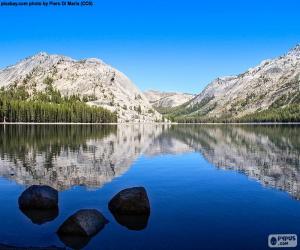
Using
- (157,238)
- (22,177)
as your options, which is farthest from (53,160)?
(157,238)

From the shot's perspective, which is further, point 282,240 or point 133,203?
point 133,203

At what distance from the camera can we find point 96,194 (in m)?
43.8

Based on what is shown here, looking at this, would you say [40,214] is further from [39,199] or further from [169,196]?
[169,196]

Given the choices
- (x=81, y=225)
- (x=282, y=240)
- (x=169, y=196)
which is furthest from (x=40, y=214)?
(x=282, y=240)

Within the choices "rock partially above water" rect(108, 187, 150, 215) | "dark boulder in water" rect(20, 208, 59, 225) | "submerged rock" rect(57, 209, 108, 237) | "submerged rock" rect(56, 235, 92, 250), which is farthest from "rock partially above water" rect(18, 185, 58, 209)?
"submerged rock" rect(56, 235, 92, 250)

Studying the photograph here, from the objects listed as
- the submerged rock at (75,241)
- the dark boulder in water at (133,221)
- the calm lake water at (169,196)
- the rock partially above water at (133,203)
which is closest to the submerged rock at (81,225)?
the submerged rock at (75,241)

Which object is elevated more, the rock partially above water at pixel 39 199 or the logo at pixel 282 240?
the rock partially above water at pixel 39 199

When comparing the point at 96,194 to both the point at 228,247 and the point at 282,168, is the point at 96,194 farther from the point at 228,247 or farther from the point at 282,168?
the point at 282,168

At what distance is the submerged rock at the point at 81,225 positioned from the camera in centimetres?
2898

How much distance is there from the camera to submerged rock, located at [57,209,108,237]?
29.0m

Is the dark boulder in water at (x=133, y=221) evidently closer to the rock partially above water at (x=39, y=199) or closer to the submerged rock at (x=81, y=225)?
the submerged rock at (x=81, y=225)

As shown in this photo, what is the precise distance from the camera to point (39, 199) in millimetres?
36844

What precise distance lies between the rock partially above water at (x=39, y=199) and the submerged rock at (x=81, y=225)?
756cm

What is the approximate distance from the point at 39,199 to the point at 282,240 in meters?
22.3
